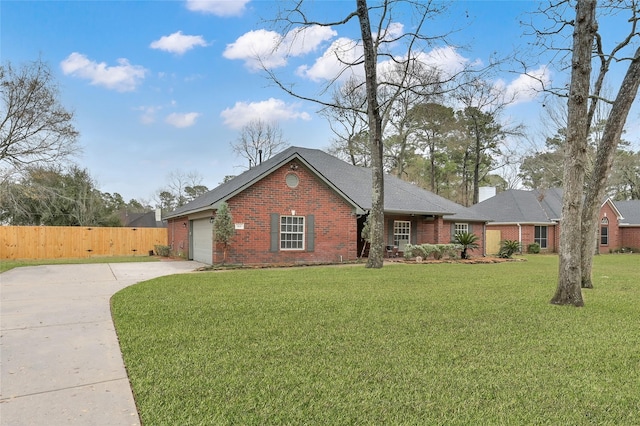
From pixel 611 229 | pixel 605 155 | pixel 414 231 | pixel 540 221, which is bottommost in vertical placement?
pixel 414 231

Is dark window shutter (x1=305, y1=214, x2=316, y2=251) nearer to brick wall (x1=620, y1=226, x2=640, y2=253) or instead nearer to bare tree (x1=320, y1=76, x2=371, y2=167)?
bare tree (x1=320, y1=76, x2=371, y2=167)

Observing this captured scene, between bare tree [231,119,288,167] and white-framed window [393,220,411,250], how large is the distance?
1736 centimetres

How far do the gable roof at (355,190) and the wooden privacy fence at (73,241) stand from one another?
3.33m

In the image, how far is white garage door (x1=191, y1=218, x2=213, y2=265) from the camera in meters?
15.2

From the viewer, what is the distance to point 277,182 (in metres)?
15.0

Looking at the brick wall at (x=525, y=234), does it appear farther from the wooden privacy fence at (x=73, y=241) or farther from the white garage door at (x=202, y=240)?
the wooden privacy fence at (x=73, y=241)

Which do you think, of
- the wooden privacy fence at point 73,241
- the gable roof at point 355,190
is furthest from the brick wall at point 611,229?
the wooden privacy fence at point 73,241

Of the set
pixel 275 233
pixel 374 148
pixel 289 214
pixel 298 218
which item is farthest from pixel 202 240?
pixel 374 148

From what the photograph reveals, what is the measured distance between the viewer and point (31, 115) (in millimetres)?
18703

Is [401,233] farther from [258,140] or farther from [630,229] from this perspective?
[630,229]

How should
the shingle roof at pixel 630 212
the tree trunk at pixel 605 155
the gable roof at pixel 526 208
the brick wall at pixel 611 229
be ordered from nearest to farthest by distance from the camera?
the tree trunk at pixel 605 155, the gable roof at pixel 526 208, the brick wall at pixel 611 229, the shingle roof at pixel 630 212

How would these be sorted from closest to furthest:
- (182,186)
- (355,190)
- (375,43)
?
(375,43), (355,190), (182,186)

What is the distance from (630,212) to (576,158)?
100 feet

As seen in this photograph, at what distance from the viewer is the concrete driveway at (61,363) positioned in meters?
2.81
